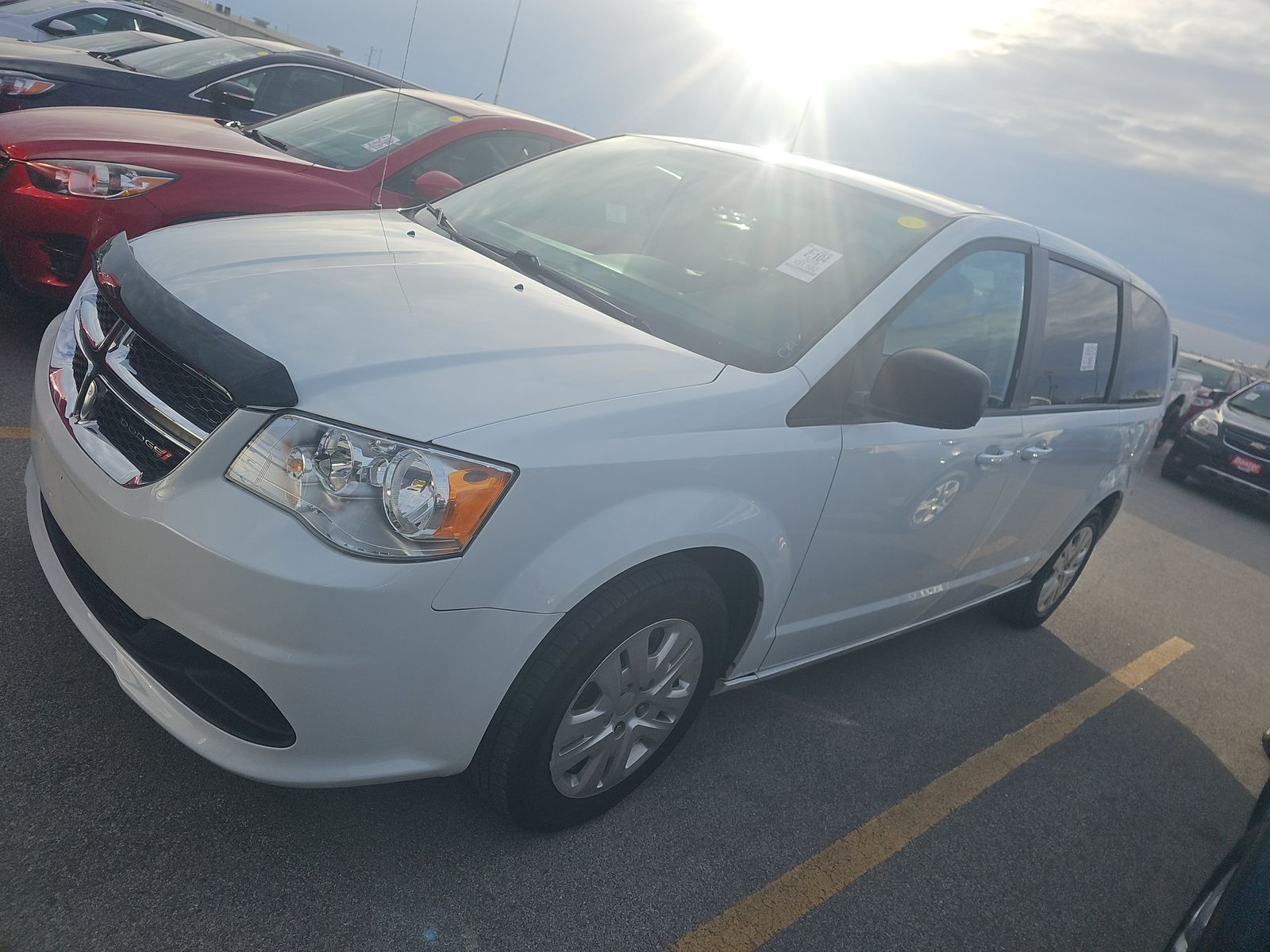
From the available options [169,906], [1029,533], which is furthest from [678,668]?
[1029,533]

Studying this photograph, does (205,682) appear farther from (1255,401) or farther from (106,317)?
(1255,401)

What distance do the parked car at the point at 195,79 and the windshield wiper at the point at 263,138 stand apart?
700 millimetres

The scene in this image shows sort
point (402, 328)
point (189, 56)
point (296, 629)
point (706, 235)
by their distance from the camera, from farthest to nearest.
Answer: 1. point (189, 56)
2. point (706, 235)
3. point (402, 328)
4. point (296, 629)

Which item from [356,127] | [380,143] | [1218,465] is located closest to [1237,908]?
[380,143]

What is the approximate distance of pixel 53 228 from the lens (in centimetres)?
414

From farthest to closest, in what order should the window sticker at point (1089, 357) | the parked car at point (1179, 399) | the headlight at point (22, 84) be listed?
the parked car at point (1179, 399), the headlight at point (22, 84), the window sticker at point (1089, 357)

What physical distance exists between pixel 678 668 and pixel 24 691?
1.66 meters

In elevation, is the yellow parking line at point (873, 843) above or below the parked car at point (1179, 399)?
above

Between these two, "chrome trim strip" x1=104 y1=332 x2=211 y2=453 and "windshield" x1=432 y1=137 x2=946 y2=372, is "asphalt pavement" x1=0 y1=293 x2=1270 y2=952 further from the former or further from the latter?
"windshield" x1=432 y1=137 x2=946 y2=372

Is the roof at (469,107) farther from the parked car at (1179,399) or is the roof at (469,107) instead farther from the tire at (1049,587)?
the parked car at (1179,399)

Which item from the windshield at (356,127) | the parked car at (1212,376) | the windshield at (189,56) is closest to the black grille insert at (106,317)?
the windshield at (356,127)

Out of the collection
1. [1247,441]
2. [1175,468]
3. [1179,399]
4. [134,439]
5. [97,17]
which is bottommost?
[1175,468]

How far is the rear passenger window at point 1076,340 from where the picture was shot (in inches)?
146

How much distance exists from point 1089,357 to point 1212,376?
16.1 meters
